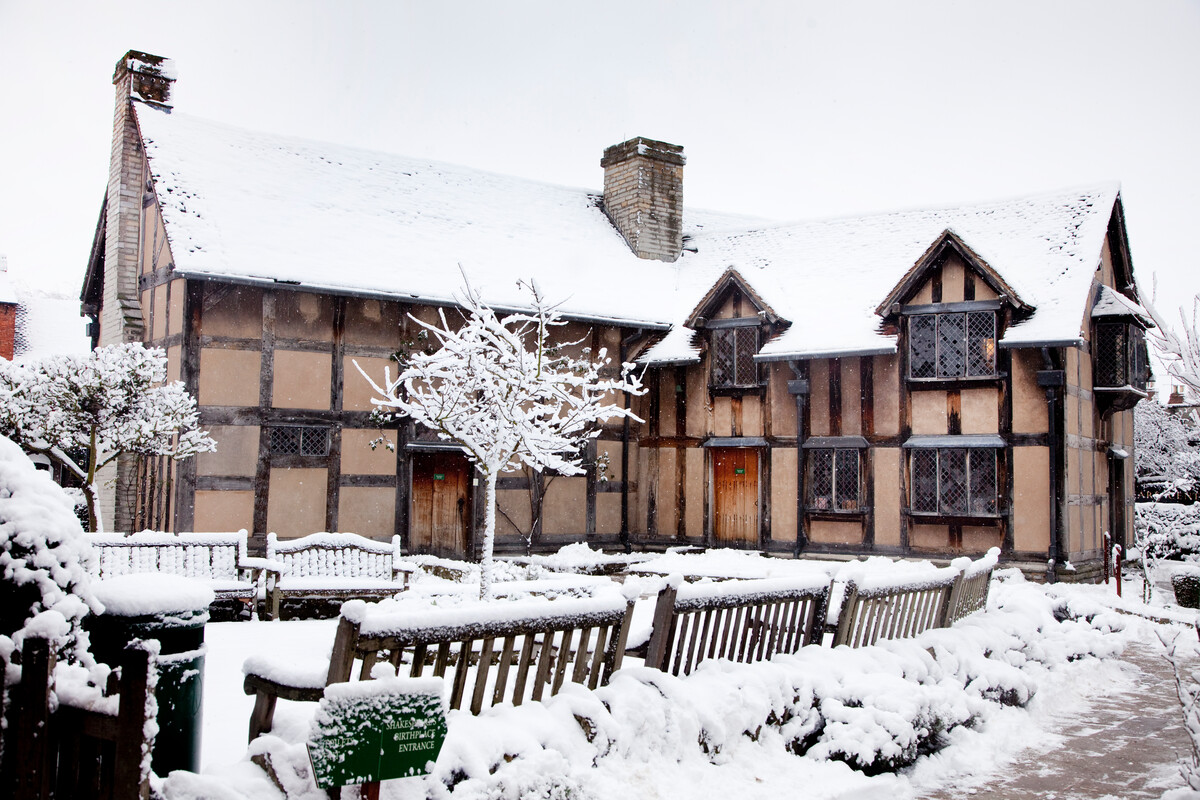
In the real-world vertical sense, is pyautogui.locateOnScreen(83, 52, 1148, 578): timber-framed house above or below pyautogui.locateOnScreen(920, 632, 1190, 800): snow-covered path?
above

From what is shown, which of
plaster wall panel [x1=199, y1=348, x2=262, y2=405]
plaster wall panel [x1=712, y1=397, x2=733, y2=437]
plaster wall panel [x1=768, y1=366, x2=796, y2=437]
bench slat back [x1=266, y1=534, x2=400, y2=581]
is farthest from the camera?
plaster wall panel [x1=712, y1=397, x2=733, y2=437]

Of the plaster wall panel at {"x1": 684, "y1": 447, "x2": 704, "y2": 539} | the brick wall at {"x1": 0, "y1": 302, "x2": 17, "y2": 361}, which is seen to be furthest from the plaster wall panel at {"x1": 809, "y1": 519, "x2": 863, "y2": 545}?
the brick wall at {"x1": 0, "y1": 302, "x2": 17, "y2": 361}

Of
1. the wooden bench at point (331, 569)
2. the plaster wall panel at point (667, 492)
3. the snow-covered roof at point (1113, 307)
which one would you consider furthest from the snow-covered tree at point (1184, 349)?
the wooden bench at point (331, 569)

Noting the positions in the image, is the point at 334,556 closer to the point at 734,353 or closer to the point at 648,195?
the point at 734,353

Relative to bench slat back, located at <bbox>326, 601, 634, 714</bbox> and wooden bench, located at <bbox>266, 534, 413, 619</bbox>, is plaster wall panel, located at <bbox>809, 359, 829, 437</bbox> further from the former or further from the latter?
bench slat back, located at <bbox>326, 601, 634, 714</bbox>

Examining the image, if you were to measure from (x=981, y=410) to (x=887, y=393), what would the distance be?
1.65 m

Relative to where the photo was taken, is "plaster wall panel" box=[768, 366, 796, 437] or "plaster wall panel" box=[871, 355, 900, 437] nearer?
"plaster wall panel" box=[871, 355, 900, 437]

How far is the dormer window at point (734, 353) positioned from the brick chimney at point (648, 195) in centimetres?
415

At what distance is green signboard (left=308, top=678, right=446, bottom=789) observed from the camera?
3.96 m

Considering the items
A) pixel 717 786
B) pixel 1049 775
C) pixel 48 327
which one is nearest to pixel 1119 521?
pixel 1049 775

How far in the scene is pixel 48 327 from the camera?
33188mm

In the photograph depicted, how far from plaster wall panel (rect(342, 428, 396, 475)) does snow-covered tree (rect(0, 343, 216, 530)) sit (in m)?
2.68

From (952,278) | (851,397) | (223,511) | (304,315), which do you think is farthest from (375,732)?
(952,278)

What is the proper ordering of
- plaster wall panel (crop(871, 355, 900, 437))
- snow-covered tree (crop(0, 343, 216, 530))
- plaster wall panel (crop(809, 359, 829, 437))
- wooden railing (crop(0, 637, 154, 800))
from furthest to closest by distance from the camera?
plaster wall panel (crop(809, 359, 829, 437)) → plaster wall panel (crop(871, 355, 900, 437)) → snow-covered tree (crop(0, 343, 216, 530)) → wooden railing (crop(0, 637, 154, 800))
